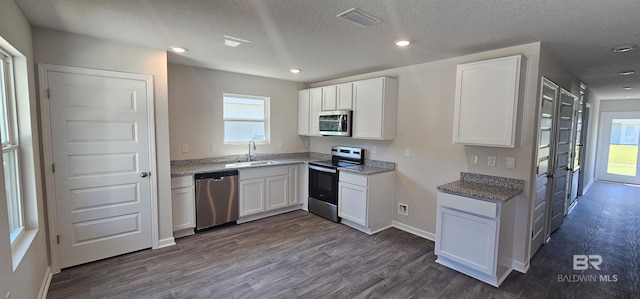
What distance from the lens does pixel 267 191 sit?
4.44 metres

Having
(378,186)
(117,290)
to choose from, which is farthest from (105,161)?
(378,186)

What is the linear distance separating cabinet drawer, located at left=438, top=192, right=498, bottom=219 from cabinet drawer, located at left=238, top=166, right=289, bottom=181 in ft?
8.11

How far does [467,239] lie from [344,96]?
2.54 m

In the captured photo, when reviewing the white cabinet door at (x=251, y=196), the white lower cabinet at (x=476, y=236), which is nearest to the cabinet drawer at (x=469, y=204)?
the white lower cabinet at (x=476, y=236)

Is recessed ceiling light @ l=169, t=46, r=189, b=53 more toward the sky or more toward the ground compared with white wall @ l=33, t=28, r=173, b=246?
more toward the sky

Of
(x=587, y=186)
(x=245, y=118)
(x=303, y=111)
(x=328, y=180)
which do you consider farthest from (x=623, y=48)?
(x=587, y=186)

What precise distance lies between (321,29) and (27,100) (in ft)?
7.97

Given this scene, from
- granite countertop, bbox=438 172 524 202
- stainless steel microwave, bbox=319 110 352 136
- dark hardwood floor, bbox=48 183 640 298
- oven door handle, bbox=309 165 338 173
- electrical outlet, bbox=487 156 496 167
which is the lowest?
dark hardwood floor, bbox=48 183 640 298

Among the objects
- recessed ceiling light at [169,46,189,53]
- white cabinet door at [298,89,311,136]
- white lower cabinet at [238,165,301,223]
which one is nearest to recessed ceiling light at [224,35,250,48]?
recessed ceiling light at [169,46,189,53]

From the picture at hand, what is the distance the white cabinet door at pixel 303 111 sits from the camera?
5.08m

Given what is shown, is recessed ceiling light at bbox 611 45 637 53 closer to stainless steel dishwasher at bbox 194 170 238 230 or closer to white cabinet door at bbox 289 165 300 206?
white cabinet door at bbox 289 165 300 206

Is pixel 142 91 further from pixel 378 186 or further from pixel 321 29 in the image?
pixel 378 186

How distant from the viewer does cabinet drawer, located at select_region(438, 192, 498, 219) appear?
8.49 ft

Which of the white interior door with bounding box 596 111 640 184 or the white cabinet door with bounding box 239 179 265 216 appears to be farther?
the white interior door with bounding box 596 111 640 184
